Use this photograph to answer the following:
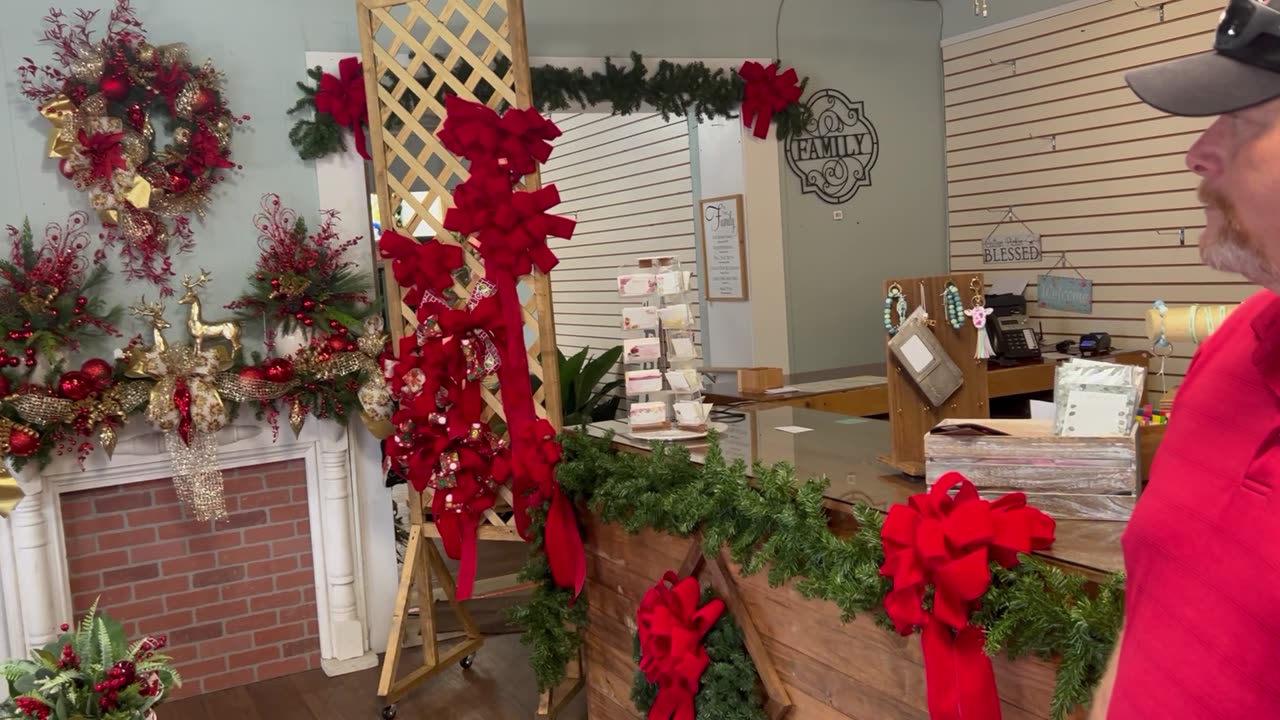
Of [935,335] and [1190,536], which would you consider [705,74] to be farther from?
[1190,536]

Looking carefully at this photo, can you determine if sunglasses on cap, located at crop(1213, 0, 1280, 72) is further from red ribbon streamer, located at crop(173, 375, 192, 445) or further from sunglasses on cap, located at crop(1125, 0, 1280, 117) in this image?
red ribbon streamer, located at crop(173, 375, 192, 445)

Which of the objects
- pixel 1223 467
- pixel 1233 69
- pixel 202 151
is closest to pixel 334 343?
pixel 202 151

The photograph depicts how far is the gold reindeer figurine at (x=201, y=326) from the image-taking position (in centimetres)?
396

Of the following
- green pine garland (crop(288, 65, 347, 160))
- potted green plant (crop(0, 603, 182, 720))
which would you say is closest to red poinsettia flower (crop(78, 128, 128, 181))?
green pine garland (crop(288, 65, 347, 160))

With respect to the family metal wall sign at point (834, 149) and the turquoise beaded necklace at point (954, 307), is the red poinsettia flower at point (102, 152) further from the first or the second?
the family metal wall sign at point (834, 149)

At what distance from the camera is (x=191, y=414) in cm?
388

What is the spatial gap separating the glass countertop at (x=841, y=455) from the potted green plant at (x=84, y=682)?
1392mm

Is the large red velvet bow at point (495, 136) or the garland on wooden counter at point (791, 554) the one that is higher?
the large red velvet bow at point (495, 136)

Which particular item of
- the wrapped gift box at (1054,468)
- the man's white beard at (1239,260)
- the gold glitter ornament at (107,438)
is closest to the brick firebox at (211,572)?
the gold glitter ornament at (107,438)

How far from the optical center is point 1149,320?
79.0 inches

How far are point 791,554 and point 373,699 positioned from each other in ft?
7.79

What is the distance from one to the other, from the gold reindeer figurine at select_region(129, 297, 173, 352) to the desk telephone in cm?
349

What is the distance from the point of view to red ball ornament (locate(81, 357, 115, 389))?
12.3 feet

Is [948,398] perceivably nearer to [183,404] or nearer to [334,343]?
[334,343]
